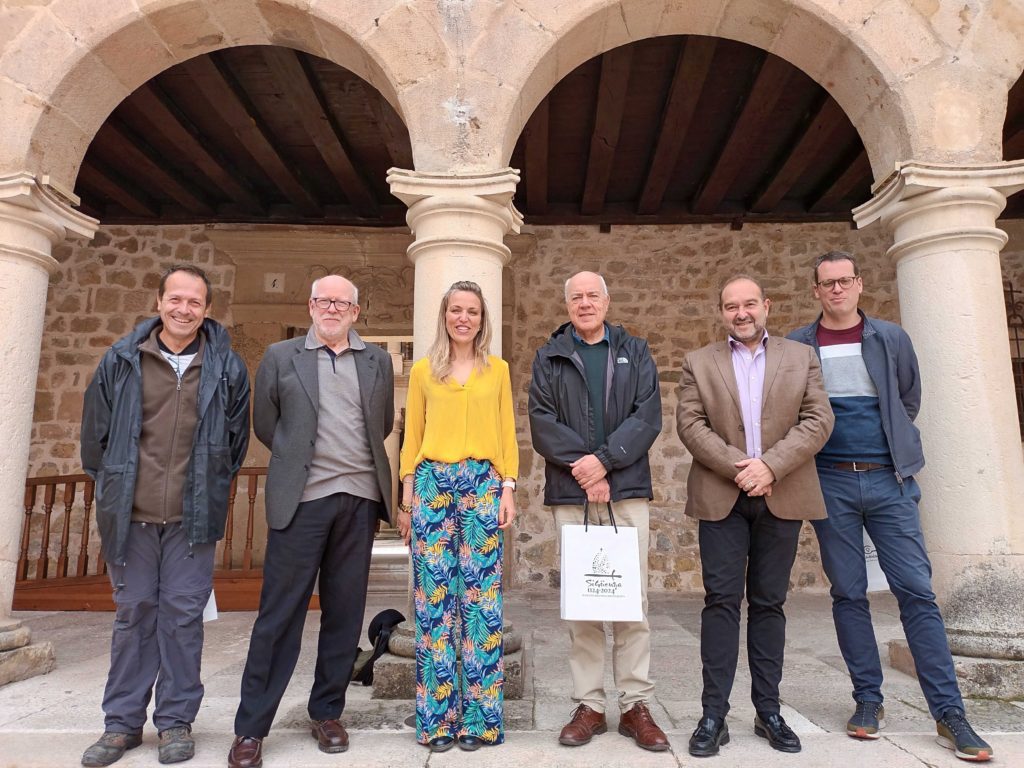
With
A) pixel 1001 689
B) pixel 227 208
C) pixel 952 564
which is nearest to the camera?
pixel 1001 689

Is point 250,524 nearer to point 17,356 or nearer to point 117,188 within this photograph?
point 17,356

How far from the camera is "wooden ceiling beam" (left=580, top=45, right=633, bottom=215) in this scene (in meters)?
4.21

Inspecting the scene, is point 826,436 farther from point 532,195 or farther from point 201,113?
point 201,113

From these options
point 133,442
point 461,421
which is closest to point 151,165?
point 133,442

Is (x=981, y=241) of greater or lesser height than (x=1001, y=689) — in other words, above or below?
above

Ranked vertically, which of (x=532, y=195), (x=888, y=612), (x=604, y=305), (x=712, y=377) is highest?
(x=532, y=195)

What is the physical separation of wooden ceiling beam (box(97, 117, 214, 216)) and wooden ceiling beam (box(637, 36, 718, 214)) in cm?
387

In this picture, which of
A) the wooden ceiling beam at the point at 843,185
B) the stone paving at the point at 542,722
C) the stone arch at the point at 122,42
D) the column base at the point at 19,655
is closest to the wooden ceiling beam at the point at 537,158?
the stone arch at the point at 122,42

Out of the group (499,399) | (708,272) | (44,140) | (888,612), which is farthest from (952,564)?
(44,140)

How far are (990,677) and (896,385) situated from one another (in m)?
1.27

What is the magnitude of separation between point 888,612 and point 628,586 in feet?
12.5

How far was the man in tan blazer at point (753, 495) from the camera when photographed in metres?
2.20

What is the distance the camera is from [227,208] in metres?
6.37

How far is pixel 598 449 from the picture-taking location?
2.28 meters
